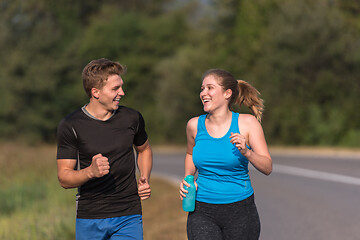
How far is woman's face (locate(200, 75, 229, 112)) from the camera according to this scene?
460cm

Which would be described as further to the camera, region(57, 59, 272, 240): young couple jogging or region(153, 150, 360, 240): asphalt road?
region(153, 150, 360, 240): asphalt road

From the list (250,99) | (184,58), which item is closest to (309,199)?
(250,99)

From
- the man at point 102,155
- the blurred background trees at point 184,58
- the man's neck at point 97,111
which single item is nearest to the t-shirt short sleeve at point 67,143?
the man at point 102,155

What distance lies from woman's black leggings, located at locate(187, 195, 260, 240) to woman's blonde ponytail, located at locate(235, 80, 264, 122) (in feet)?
2.36

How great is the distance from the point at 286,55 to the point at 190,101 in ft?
25.5

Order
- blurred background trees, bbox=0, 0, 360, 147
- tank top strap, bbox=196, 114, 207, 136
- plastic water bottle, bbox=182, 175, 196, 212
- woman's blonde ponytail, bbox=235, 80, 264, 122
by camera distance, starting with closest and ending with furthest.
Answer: plastic water bottle, bbox=182, 175, 196, 212 < tank top strap, bbox=196, 114, 207, 136 < woman's blonde ponytail, bbox=235, 80, 264, 122 < blurred background trees, bbox=0, 0, 360, 147

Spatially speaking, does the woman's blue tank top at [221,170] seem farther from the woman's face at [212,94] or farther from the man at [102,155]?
the man at [102,155]

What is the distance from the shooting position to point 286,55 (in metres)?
33.6

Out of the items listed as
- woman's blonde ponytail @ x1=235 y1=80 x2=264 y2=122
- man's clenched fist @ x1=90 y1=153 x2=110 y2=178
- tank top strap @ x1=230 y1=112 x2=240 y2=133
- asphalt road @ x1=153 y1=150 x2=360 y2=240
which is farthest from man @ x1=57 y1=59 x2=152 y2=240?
asphalt road @ x1=153 y1=150 x2=360 y2=240

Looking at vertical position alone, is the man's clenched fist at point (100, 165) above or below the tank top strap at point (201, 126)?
below

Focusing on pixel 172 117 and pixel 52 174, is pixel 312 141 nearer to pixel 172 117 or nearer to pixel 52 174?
pixel 172 117

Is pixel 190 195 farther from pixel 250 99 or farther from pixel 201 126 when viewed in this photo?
pixel 250 99

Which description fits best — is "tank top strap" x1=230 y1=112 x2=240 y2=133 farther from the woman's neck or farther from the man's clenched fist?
the man's clenched fist

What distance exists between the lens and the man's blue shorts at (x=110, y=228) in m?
4.47
